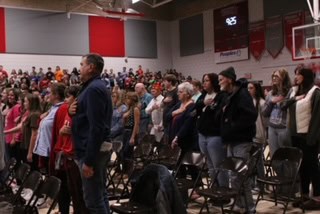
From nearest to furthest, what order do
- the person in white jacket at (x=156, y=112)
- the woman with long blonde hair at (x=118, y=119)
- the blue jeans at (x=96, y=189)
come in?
the blue jeans at (x=96, y=189) → the woman with long blonde hair at (x=118, y=119) → the person in white jacket at (x=156, y=112)

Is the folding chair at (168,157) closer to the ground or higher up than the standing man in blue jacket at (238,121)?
closer to the ground

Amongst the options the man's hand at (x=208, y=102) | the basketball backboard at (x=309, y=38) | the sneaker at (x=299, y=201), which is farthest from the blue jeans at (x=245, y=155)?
the basketball backboard at (x=309, y=38)

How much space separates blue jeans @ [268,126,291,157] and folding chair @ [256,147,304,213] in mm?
451

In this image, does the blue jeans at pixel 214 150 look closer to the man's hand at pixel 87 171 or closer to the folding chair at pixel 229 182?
the folding chair at pixel 229 182

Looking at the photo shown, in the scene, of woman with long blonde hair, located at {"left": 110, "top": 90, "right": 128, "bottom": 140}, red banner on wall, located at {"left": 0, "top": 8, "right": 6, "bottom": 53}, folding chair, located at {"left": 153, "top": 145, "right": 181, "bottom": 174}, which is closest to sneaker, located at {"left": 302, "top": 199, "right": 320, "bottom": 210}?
folding chair, located at {"left": 153, "top": 145, "right": 181, "bottom": 174}

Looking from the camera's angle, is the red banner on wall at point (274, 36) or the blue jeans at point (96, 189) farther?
the red banner on wall at point (274, 36)

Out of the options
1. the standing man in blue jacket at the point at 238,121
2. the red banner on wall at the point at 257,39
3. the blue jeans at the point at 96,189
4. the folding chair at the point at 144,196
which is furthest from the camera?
the red banner on wall at the point at 257,39

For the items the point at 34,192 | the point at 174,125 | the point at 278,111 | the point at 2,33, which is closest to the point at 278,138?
the point at 278,111

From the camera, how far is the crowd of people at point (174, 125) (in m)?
3.23

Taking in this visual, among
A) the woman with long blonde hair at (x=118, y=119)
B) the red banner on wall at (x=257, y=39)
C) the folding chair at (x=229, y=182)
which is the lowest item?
the folding chair at (x=229, y=182)

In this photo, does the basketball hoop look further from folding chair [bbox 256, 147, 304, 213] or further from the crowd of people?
folding chair [bbox 256, 147, 304, 213]

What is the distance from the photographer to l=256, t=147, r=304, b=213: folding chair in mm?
4145

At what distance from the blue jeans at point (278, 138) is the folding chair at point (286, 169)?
17.8 inches

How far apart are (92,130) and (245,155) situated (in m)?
1.79
